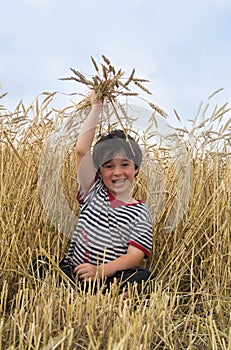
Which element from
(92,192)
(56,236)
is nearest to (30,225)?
(56,236)

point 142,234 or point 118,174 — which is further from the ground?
point 118,174

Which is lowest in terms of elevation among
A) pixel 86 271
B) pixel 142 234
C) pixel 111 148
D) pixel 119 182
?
pixel 86 271

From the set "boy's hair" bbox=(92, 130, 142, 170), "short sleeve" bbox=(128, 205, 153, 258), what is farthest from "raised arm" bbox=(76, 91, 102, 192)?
"short sleeve" bbox=(128, 205, 153, 258)

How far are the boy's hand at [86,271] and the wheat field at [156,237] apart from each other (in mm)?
89

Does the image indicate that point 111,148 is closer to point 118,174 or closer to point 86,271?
point 118,174

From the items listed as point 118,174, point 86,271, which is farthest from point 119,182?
point 86,271

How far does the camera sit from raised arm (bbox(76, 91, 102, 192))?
2.12 m

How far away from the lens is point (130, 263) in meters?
2.09

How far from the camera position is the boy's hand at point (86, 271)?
2057mm

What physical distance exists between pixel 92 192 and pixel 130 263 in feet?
1.16

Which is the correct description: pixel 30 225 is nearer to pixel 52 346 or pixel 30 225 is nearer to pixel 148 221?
pixel 148 221

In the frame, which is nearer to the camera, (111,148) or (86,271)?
(86,271)

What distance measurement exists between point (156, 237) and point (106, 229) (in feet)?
1.14

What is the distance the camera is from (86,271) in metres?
2.06
